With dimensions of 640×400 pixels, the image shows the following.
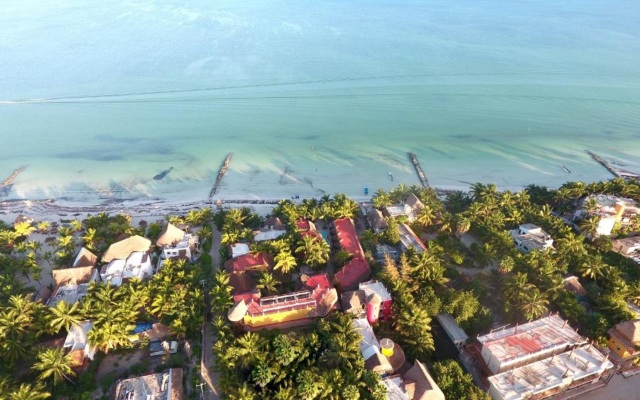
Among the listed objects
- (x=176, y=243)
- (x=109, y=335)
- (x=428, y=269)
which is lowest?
(x=176, y=243)

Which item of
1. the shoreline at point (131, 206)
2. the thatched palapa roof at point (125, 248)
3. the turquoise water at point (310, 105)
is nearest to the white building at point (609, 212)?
the turquoise water at point (310, 105)

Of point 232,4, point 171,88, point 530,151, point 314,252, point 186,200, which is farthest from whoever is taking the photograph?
point 232,4

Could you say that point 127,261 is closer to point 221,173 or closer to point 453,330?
point 221,173

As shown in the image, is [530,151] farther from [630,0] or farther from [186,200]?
[630,0]

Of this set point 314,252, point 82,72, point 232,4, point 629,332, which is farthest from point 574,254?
point 232,4

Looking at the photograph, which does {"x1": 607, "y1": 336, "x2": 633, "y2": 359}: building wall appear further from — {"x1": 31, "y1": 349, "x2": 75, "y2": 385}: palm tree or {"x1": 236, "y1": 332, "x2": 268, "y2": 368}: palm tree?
{"x1": 31, "y1": 349, "x2": 75, "y2": 385}: palm tree

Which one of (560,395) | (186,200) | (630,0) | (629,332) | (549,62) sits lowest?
(186,200)

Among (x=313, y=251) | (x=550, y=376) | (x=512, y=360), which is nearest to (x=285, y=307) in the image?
(x=313, y=251)
